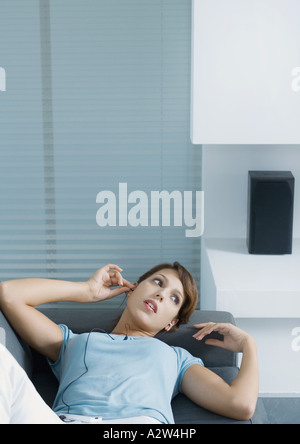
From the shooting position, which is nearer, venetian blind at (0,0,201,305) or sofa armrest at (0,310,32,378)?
sofa armrest at (0,310,32,378)

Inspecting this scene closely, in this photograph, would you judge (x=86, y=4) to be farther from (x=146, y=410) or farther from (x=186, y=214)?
(x=146, y=410)

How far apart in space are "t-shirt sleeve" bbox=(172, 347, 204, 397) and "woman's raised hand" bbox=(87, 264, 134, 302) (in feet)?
1.05

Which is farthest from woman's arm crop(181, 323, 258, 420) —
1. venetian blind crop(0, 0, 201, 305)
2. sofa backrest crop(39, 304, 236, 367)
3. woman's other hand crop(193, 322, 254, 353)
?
venetian blind crop(0, 0, 201, 305)

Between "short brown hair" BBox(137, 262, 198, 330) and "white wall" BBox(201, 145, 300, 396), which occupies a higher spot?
"white wall" BBox(201, 145, 300, 396)

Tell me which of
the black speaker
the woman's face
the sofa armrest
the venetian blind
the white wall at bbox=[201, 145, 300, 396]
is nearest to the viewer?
the sofa armrest

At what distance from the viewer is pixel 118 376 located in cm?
198

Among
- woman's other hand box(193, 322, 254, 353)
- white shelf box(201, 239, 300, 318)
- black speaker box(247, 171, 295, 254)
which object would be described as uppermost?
black speaker box(247, 171, 295, 254)

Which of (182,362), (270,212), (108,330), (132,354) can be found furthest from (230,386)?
(270,212)

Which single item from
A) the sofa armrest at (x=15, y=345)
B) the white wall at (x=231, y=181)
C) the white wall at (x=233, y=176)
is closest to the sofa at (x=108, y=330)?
the sofa armrest at (x=15, y=345)

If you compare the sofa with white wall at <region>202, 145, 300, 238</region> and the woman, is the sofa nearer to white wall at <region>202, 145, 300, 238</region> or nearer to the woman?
the woman

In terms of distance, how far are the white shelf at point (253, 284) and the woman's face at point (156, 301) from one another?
32cm

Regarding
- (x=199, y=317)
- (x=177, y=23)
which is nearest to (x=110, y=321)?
(x=199, y=317)

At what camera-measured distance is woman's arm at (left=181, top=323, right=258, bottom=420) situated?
1.94 meters

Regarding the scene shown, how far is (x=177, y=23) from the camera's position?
323 centimetres
